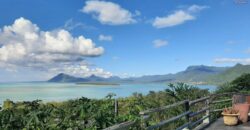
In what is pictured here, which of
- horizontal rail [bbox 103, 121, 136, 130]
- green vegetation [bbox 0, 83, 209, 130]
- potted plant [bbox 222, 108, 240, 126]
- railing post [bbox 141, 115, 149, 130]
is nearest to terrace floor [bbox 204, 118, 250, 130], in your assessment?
potted plant [bbox 222, 108, 240, 126]

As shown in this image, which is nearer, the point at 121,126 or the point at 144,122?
the point at 121,126

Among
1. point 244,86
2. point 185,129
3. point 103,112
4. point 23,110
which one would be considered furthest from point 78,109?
point 244,86

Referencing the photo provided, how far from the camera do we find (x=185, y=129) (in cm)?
1195

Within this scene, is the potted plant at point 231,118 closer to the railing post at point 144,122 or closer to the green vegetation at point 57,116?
the railing post at point 144,122

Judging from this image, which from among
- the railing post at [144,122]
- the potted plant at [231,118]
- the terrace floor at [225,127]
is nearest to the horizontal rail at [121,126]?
the railing post at [144,122]

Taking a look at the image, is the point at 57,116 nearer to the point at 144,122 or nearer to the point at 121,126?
the point at 121,126

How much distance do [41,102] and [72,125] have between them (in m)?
0.52

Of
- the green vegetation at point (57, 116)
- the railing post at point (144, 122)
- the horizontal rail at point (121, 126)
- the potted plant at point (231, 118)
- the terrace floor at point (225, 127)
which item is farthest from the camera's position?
the potted plant at point (231, 118)

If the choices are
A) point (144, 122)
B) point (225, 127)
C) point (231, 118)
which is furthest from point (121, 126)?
point (231, 118)

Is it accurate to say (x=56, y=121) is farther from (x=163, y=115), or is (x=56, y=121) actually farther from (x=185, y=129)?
(x=163, y=115)

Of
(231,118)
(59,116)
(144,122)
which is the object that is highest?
(59,116)

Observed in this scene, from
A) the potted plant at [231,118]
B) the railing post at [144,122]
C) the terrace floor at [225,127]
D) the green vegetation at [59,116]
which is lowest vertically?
the terrace floor at [225,127]

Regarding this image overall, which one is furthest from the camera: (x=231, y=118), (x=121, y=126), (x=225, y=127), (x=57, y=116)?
(x=231, y=118)

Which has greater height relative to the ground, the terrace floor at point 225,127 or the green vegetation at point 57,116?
the green vegetation at point 57,116
